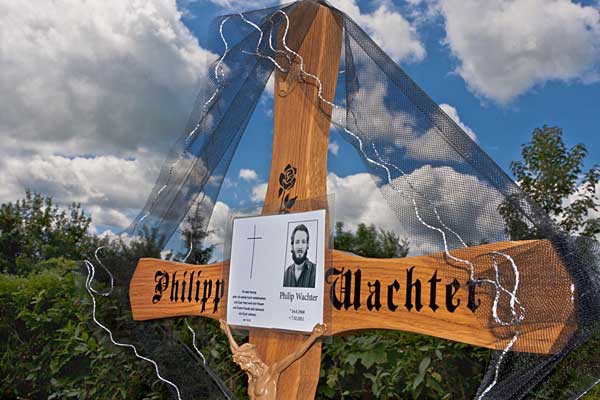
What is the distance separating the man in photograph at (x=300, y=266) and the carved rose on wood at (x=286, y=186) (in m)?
0.10

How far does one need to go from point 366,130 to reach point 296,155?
0.83 ft

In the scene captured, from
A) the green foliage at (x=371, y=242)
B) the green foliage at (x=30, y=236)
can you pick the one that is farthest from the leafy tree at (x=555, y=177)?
the green foliage at (x=30, y=236)

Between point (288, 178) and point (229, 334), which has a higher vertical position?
point (288, 178)

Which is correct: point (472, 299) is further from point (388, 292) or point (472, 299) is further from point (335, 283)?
point (335, 283)

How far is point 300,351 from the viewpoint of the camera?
5.19 ft

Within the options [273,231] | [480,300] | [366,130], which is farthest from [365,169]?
[480,300]

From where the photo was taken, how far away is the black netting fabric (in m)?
1.27

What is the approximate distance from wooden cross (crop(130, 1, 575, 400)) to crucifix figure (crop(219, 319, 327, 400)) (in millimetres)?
20

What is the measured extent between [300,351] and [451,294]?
1.45 ft

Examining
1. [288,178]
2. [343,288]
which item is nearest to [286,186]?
[288,178]

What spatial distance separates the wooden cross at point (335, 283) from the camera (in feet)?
4.25

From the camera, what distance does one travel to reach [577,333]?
4.07ft

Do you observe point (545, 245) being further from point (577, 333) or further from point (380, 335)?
point (380, 335)

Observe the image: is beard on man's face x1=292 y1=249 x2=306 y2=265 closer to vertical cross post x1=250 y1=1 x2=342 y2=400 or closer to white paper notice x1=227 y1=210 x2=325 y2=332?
white paper notice x1=227 y1=210 x2=325 y2=332
